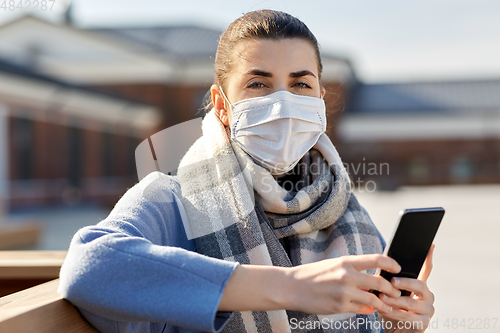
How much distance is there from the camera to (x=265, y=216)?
5.08 feet

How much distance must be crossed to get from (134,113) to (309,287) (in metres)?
18.0

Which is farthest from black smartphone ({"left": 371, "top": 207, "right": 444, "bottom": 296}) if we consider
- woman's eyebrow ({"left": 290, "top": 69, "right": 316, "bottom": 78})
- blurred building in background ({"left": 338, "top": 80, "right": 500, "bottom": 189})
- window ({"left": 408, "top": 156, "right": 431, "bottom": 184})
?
window ({"left": 408, "top": 156, "right": 431, "bottom": 184})

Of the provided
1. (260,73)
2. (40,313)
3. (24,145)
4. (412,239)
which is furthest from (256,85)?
(24,145)

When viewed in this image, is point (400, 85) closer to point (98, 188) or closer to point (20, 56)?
point (98, 188)

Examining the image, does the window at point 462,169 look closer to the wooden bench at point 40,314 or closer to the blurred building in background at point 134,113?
the blurred building in background at point 134,113

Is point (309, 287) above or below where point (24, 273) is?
above

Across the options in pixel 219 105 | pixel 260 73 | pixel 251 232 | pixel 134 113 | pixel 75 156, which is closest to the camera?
pixel 251 232

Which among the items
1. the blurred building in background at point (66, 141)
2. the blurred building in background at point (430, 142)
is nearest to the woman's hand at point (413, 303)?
the blurred building in background at point (66, 141)

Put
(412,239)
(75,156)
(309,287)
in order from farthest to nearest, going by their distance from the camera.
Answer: (75,156)
(412,239)
(309,287)

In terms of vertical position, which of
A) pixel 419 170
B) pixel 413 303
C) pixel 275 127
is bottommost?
pixel 419 170

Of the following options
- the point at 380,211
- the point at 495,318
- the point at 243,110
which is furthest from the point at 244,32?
the point at 380,211

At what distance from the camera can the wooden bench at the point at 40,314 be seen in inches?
35.8

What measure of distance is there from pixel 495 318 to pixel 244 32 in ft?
12.8

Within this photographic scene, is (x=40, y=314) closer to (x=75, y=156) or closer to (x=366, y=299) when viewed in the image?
(x=366, y=299)
